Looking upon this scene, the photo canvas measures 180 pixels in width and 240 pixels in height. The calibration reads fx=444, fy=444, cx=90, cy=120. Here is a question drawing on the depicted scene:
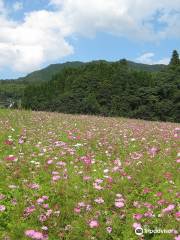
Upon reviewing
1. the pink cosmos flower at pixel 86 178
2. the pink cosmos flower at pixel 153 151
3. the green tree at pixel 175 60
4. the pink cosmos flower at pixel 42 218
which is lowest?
the pink cosmos flower at pixel 42 218

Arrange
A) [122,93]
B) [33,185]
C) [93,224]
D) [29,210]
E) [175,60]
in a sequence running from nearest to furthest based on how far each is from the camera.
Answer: [93,224], [29,210], [33,185], [122,93], [175,60]

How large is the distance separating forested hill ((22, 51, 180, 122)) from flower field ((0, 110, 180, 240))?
151 feet

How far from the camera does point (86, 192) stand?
8.22 m

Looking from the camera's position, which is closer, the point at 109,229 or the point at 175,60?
the point at 109,229

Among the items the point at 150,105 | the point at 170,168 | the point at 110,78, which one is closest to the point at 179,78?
the point at 150,105

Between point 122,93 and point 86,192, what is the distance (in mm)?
53366

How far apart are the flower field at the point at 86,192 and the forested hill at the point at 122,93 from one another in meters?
46.2

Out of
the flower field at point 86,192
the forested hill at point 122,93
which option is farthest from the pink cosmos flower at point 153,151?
the forested hill at point 122,93

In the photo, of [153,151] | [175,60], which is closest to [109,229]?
[153,151]

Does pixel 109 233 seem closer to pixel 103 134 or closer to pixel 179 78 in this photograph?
pixel 103 134

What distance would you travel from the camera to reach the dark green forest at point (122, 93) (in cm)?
5766

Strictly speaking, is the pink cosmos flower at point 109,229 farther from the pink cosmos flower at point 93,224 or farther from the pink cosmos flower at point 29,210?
the pink cosmos flower at point 29,210

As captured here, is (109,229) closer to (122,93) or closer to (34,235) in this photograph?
(34,235)

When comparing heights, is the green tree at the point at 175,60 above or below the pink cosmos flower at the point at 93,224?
above
